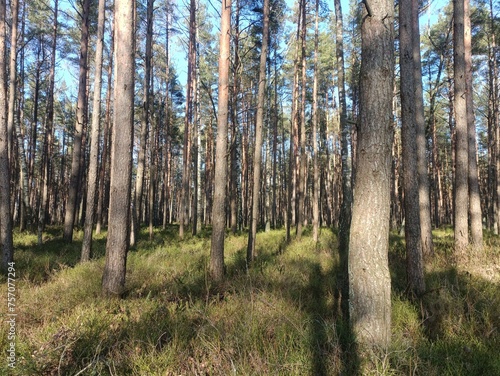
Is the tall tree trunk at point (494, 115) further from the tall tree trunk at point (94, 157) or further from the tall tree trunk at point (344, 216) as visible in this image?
the tall tree trunk at point (94, 157)

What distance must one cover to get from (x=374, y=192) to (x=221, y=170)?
12.6 feet

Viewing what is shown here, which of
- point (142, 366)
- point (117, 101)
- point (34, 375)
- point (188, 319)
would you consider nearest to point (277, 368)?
point (142, 366)

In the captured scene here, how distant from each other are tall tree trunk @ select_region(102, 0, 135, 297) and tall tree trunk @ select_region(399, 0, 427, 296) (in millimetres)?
4850

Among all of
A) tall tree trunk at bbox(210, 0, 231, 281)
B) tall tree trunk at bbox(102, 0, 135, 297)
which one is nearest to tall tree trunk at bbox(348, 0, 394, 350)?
tall tree trunk at bbox(210, 0, 231, 281)

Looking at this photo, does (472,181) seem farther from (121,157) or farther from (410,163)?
(121,157)

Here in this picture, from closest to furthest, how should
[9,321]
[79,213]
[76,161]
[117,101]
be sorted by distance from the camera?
[9,321]
[117,101]
[76,161]
[79,213]

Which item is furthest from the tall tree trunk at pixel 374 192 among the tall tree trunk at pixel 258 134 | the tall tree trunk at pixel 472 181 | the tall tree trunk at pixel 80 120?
the tall tree trunk at pixel 80 120

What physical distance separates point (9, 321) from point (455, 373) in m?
5.03

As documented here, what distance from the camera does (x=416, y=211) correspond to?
16.4ft

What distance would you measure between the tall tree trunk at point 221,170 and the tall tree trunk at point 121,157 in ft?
5.73

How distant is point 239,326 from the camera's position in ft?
12.0

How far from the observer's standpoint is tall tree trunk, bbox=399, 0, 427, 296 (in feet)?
15.9

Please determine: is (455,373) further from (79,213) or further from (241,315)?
(79,213)

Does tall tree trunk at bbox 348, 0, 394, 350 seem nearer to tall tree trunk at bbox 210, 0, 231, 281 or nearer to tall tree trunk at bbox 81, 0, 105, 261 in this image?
tall tree trunk at bbox 210, 0, 231, 281
